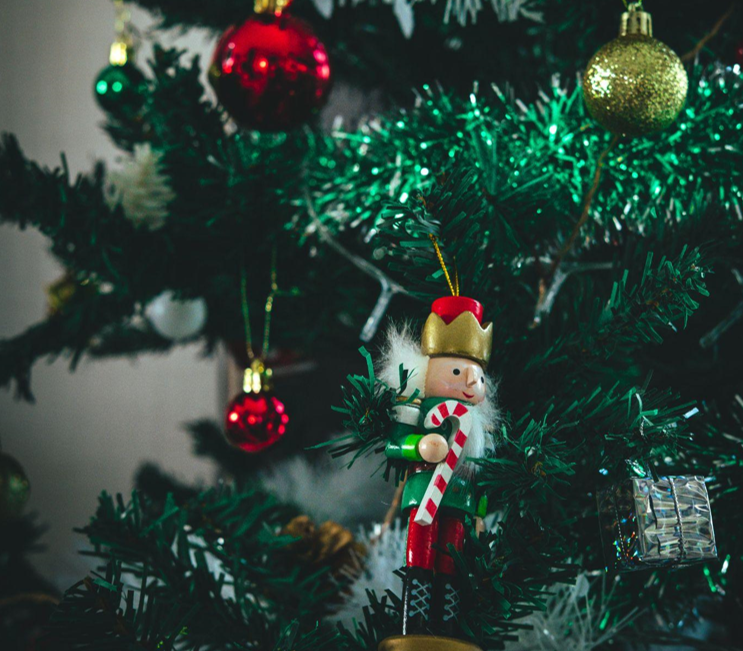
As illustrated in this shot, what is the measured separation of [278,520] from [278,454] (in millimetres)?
384

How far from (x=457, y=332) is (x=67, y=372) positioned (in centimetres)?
107

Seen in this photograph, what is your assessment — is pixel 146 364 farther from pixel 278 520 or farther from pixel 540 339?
pixel 540 339

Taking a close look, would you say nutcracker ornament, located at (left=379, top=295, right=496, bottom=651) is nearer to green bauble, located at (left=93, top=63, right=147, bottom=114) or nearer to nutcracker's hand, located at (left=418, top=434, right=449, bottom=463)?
nutcracker's hand, located at (left=418, top=434, right=449, bottom=463)

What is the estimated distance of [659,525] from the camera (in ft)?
1.05

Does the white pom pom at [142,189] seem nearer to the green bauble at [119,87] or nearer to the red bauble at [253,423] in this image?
the green bauble at [119,87]

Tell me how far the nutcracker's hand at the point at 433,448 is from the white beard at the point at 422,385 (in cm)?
1

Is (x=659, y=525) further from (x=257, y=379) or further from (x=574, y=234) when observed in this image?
(x=257, y=379)

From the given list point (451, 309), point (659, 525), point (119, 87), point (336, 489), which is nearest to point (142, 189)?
point (119, 87)

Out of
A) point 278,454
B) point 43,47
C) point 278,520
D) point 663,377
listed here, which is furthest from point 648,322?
point 43,47

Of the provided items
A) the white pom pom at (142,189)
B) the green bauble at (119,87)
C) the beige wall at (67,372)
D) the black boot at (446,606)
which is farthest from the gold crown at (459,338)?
the beige wall at (67,372)

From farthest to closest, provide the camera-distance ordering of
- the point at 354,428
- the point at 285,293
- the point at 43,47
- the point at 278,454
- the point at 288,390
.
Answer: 1. the point at 43,47
2. the point at 288,390
3. the point at 278,454
4. the point at 285,293
5. the point at 354,428

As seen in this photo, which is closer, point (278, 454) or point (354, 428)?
point (354, 428)

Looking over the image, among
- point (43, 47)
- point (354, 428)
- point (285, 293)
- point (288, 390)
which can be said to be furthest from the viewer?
point (43, 47)

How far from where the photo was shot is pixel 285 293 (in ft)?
2.00
